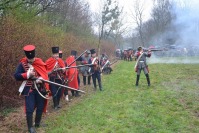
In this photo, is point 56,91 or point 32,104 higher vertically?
point 32,104

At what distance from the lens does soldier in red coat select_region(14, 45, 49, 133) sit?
6.29 meters

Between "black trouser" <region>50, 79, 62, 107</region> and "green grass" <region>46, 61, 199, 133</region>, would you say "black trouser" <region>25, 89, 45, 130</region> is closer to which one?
"green grass" <region>46, 61, 199, 133</region>

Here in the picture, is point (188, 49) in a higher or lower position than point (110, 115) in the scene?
higher

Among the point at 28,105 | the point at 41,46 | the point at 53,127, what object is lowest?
the point at 53,127

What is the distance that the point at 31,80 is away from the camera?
6.46m

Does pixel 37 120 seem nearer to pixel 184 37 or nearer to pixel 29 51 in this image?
pixel 29 51

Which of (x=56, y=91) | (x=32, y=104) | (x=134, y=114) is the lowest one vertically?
(x=134, y=114)

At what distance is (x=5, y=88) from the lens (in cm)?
880

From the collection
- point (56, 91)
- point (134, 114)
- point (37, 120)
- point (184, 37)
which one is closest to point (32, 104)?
point (37, 120)

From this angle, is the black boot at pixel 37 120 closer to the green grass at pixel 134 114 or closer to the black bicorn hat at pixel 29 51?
the green grass at pixel 134 114

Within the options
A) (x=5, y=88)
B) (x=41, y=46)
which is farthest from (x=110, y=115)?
(x=41, y=46)

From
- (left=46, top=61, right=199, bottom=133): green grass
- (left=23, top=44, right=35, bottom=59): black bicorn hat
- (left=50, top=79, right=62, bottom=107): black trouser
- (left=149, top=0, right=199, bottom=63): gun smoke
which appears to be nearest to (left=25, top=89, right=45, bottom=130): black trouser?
(left=46, top=61, right=199, bottom=133): green grass

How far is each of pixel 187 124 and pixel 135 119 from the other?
143 centimetres

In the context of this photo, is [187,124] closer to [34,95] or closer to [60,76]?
[34,95]
